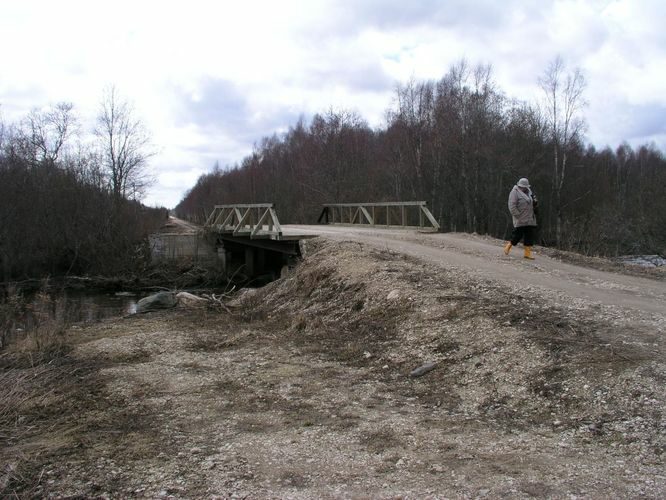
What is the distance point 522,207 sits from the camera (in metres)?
11.6

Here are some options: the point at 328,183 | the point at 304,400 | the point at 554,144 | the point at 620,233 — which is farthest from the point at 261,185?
the point at 304,400

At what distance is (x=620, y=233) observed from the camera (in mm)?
24656

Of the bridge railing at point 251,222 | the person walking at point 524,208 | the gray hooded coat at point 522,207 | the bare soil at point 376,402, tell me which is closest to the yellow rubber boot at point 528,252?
the person walking at point 524,208

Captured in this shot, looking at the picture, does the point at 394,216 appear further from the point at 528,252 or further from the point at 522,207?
the point at 522,207

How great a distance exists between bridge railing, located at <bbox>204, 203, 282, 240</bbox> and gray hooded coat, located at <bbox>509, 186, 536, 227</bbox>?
9301 mm

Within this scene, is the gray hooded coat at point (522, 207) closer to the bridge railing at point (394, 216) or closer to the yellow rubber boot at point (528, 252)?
→ the yellow rubber boot at point (528, 252)

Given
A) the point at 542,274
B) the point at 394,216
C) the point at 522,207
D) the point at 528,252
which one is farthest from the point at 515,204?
the point at 394,216

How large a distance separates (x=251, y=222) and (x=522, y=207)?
15778 millimetres

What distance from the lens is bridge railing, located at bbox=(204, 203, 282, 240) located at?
67.7 feet

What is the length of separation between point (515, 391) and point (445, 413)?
847 mm

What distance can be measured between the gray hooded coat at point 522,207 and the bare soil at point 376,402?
75.5 inches

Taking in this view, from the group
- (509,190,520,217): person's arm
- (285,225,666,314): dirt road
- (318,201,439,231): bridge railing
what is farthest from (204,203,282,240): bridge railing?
(509,190,520,217): person's arm

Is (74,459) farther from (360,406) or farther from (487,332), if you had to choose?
(487,332)

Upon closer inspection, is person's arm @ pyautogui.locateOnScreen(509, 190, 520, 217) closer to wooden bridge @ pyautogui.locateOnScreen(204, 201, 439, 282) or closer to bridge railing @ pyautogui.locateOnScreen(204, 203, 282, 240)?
wooden bridge @ pyautogui.locateOnScreen(204, 201, 439, 282)
